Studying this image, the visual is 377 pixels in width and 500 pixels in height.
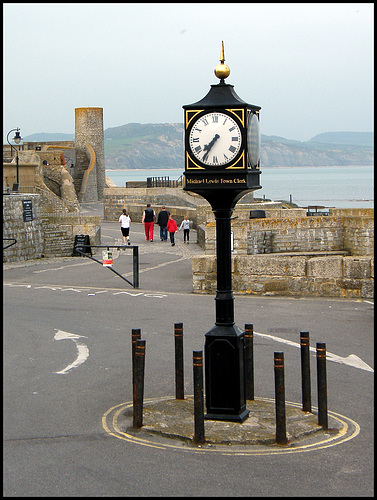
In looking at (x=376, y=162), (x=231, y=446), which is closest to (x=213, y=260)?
(x=376, y=162)

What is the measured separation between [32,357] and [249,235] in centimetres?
799

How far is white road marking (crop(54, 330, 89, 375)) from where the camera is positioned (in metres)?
10.8

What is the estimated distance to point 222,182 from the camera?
8.27m

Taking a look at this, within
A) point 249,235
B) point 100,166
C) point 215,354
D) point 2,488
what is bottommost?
point 2,488

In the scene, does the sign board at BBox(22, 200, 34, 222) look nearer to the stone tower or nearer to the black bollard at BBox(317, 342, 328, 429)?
the black bollard at BBox(317, 342, 328, 429)

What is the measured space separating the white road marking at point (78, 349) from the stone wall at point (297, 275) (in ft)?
17.5

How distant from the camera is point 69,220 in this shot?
2853cm

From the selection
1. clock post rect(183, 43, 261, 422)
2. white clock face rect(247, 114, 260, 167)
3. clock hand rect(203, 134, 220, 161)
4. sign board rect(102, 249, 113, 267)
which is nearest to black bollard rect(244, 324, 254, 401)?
clock post rect(183, 43, 261, 422)

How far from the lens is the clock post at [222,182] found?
26.8ft

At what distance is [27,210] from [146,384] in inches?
651

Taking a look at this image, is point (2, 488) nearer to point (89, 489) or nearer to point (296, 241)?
point (89, 489)

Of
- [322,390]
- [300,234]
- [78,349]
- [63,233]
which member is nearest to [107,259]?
[300,234]

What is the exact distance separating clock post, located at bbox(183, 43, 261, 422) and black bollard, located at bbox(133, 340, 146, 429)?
Answer: 701 mm

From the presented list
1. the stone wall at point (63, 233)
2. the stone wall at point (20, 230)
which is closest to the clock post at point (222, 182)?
the stone wall at point (20, 230)
